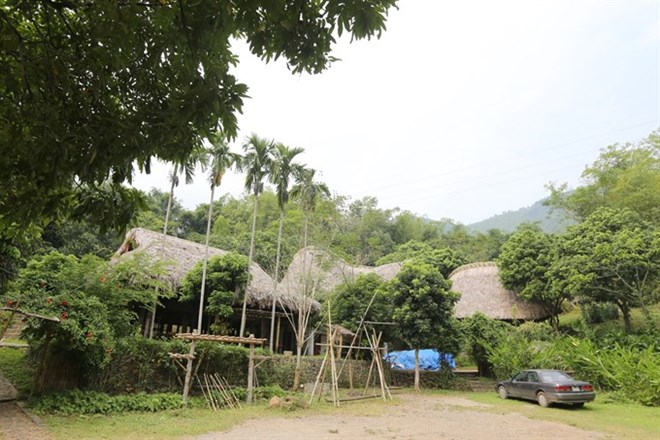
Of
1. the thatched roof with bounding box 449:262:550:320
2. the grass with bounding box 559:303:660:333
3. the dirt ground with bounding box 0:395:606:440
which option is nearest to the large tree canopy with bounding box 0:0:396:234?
the dirt ground with bounding box 0:395:606:440

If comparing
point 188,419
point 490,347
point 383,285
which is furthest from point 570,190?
point 188,419

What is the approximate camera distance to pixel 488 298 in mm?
23453

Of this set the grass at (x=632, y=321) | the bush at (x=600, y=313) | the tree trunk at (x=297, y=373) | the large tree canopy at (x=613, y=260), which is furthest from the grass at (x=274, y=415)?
the bush at (x=600, y=313)

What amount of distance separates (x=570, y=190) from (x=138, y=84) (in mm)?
34139

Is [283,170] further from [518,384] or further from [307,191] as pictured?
[518,384]

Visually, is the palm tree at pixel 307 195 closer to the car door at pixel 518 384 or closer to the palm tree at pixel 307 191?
the palm tree at pixel 307 191

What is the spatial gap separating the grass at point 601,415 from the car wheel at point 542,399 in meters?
0.19

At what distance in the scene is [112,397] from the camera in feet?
34.9

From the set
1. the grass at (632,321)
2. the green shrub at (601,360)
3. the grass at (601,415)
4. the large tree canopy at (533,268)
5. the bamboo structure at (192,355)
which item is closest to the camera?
the grass at (601,415)

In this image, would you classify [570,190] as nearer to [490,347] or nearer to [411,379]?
[490,347]

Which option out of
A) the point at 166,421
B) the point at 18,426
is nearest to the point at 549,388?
the point at 166,421

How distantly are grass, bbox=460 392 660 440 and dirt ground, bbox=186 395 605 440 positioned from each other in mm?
570

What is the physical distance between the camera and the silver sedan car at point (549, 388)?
12164mm

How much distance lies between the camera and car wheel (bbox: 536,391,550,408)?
12742mm
